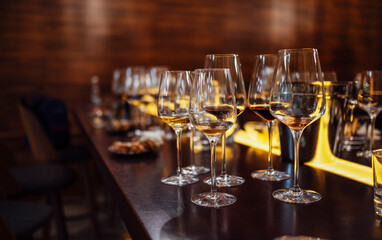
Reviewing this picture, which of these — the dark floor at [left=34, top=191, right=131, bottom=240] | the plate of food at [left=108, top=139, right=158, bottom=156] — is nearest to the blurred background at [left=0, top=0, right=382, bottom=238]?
the dark floor at [left=34, top=191, right=131, bottom=240]

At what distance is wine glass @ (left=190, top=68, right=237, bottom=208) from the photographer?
0.79m

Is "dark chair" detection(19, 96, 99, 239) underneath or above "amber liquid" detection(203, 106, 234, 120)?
underneath

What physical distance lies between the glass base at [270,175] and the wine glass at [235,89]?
48 mm

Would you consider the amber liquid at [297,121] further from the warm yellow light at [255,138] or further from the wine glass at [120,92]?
the wine glass at [120,92]

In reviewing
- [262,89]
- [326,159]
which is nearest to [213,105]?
[262,89]

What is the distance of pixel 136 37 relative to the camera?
4.39m

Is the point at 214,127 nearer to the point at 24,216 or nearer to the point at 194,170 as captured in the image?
the point at 194,170

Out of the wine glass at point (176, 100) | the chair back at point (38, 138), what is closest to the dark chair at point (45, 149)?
the chair back at point (38, 138)

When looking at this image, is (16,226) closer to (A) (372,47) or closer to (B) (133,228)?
(B) (133,228)

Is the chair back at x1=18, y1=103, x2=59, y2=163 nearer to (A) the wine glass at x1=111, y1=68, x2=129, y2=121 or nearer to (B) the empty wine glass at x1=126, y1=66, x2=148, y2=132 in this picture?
(A) the wine glass at x1=111, y1=68, x2=129, y2=121

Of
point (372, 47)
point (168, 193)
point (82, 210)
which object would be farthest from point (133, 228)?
point (372, 47)

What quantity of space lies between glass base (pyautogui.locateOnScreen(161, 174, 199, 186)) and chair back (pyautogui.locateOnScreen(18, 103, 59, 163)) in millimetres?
1753

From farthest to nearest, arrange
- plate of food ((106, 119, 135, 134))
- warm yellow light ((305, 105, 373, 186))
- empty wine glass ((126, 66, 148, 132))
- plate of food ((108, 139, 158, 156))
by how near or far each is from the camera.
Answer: empty wine glass ((126, 66, 148, 132)), plate of food ((106, 119, 135, 134)), plate of food ((108, 139, 158, 156)), warm yellow light ((305, 105, 373, 186))

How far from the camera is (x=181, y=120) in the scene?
103 cm
